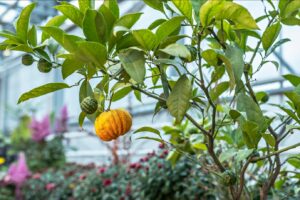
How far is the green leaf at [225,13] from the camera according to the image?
0.93 m

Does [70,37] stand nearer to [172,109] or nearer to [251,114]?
[172,109]

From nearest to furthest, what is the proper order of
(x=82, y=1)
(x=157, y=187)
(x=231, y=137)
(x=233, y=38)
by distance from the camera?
1. (x=82, y=1)
2. (x=233, y=38)
3. (x=231, y=137)
4. (x=157, y=187)

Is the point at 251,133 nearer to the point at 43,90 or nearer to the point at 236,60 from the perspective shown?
the point at 236,60

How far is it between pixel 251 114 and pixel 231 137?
0.46 meters

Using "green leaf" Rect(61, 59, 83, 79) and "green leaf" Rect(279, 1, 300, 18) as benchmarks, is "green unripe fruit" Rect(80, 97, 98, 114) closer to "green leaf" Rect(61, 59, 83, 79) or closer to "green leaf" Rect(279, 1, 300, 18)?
"green leaf" Rect(61, 59, 83, 79)

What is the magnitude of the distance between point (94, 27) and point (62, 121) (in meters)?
5.02

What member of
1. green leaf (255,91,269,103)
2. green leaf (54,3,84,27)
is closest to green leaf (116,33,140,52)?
green leaf (54,3,84,27)

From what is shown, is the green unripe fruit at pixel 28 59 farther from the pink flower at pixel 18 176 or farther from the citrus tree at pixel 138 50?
the pink flower at pixel 18 176

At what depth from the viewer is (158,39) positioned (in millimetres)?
965

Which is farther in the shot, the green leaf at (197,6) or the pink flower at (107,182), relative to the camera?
the pink flower at (107,182)

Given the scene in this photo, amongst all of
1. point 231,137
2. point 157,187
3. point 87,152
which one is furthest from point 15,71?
point 231,137

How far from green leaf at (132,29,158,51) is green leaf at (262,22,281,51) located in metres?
0.32

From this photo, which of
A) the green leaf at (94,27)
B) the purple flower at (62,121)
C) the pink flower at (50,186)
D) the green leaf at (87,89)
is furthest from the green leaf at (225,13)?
the purple flower at (62,121)

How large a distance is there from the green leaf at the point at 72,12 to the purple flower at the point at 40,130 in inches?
196
